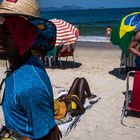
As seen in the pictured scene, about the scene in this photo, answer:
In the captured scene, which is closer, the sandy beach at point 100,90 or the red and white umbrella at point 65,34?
the sandy beach at point 100,90

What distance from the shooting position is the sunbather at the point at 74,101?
4.91 metres

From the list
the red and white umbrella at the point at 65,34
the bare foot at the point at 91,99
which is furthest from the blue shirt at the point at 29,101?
the red and white umbrella at the point at 65,34

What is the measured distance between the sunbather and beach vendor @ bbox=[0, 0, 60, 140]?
10.2 feet

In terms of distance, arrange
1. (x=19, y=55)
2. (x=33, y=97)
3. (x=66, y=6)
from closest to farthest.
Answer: (x=33, y=97) < (x=19, y=55) < (x=66, y=6)

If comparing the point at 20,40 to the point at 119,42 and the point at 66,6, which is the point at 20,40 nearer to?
the point at 119,42

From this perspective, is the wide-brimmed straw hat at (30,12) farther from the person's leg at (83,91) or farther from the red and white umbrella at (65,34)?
the red and white umbrella at (65,34)

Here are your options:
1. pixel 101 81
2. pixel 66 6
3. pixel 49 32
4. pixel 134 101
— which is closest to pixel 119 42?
pixel 101 81

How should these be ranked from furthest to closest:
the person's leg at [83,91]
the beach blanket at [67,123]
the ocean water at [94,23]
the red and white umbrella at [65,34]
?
the ocean water at [94,23] → the red and white umbrella at [65,34] → the person's leg at [83,91] → the beach blanket at [67,123]

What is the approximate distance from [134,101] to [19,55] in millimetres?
3916

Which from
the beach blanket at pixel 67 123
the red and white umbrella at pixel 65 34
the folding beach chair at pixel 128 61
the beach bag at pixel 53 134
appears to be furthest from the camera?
the red and white umbrella at pixel 65 34

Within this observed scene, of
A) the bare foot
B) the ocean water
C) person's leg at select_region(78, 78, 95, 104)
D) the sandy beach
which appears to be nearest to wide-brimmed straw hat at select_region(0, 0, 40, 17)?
the sandy beach

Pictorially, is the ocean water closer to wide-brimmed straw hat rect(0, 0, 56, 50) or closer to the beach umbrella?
the beach umbrella

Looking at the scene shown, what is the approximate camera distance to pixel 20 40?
155 centimetres

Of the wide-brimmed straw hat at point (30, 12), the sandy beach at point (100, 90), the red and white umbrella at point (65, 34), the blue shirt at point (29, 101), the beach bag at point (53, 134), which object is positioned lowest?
the sandy beach at point (100, 90)
